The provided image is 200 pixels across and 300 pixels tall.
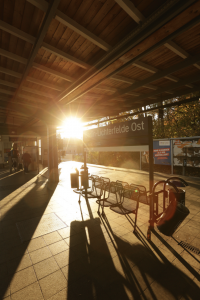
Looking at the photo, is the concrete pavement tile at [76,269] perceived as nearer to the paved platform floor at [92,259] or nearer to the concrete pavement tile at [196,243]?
the paved platform floor at [92,259]

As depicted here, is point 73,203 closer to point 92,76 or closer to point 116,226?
point 116,226

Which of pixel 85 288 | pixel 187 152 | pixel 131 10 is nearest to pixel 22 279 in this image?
pixel 85 288

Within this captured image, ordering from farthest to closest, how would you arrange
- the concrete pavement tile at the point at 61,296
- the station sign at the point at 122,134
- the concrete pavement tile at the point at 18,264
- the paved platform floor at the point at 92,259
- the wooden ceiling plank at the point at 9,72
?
the wooden ceiling plank at the point at 9,72, the station sign at the point at 122,134, the concrete pavement tile at the point at 18,264, the paved platform floor at the point at 92,259, the concrete pavement tile at the point at 61,296

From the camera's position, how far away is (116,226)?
12.7 ft

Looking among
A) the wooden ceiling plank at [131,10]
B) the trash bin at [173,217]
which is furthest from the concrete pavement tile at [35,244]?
the wooden ceiling plank at [131,10]

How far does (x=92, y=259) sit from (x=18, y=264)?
1.28 m

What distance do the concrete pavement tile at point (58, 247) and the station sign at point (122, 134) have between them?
8.44 feet

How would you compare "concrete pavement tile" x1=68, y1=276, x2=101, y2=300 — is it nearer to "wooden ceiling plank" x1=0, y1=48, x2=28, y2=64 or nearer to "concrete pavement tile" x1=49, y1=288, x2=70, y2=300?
"concrete pavement tile" x1=49, y1=288, x2=70, y2=300

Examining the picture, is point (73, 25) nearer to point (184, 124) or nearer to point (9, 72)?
point (9, 72)

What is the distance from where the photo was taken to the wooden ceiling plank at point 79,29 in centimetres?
220

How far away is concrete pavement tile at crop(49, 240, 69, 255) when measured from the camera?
9.78 ft

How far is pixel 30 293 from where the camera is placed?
7.02 feet

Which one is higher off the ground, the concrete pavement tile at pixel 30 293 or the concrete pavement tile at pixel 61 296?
the concrete pavement tile at pixel 61 296

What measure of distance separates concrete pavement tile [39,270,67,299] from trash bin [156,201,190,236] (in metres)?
1.87
